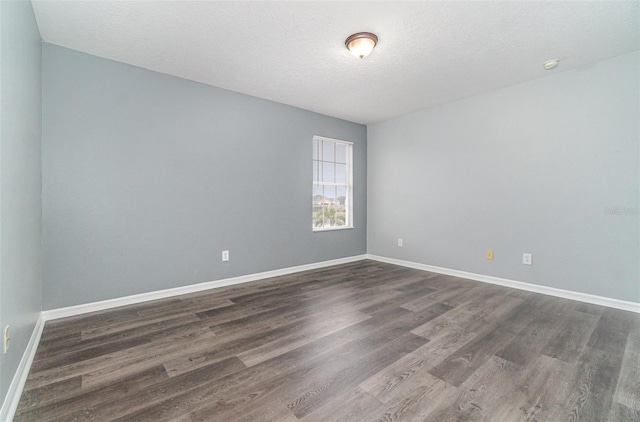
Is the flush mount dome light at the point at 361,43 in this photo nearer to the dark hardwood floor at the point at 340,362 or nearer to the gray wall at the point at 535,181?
the gray wall at the point at 535,181

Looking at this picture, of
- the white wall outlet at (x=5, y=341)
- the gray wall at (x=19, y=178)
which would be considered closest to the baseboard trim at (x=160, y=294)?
the gray wall at (x=19, y=178)

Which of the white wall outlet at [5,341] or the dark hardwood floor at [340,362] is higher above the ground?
the white wall outlet at [5,341]

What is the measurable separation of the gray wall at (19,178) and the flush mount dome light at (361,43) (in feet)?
7.16

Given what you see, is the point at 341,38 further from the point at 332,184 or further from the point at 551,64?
the point at 332,184

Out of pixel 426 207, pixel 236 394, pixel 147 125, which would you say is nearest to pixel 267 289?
pixel 236 394

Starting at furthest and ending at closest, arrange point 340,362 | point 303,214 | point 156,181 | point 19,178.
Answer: point 303,214 → point 156,181 → point 340,362 → point 19,178

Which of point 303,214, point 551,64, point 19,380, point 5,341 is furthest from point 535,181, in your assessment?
point 19,380

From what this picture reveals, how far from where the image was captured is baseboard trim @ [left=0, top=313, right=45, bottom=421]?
135 centimetres

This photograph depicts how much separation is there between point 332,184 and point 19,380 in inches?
160

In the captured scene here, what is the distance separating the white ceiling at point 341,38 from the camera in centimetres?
211

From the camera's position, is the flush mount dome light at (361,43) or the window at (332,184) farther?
the window at (332,184)

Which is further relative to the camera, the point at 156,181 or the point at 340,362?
the point at 156,181

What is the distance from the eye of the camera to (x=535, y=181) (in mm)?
3309

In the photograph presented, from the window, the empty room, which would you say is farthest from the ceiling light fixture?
the window
